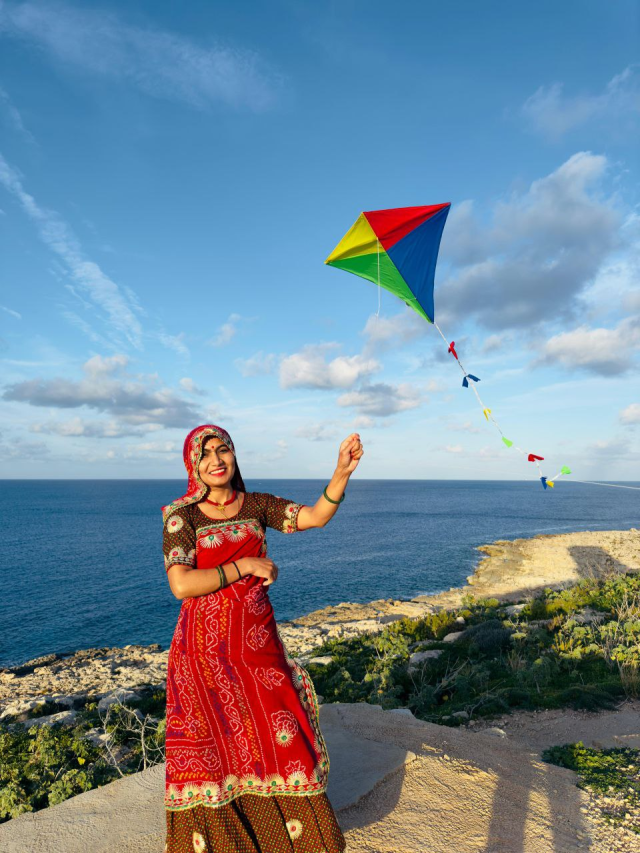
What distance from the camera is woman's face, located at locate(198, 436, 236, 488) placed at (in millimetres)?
3514

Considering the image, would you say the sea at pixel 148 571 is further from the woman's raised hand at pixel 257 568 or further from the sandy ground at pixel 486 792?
the woman's raised hand at pixel 257 568

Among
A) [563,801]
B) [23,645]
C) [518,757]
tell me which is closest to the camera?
[563,801]

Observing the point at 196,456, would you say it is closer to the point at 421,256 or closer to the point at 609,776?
the point at 421,256

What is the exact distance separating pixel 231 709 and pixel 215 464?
1641 millimetres

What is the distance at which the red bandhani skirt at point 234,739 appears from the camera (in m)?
3.34

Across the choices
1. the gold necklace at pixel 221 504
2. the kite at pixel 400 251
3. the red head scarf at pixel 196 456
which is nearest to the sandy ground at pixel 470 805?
the gold necklace at pixel 221 504

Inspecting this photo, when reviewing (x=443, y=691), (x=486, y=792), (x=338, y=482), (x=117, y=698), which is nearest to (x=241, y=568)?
(x=338, y=482)

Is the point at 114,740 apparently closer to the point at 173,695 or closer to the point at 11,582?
the point at 173,695

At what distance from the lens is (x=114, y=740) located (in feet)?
28.5

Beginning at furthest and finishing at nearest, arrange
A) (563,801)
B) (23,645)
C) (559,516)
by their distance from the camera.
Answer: (559,516) → (23,645) → (563,801)

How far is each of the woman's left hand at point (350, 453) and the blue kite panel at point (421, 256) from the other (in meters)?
2.43

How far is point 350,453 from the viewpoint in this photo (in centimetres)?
357

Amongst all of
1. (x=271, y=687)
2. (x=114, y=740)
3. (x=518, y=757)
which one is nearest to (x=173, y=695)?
(x=271, y=687)

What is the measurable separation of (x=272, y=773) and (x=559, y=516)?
97955mm
